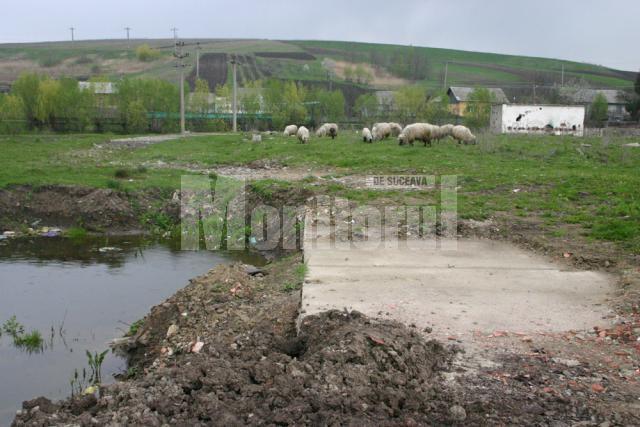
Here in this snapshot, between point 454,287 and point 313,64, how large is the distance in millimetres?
95233

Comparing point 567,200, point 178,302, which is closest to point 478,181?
point 567,200

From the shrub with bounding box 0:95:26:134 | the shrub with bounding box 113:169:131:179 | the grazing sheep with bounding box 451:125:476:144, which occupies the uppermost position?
the shrub with bounding box 0:95:26:134

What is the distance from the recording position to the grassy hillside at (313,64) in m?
92.1

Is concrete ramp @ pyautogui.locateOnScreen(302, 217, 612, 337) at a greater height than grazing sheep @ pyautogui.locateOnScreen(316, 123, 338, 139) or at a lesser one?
lesser

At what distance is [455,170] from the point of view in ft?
58.3

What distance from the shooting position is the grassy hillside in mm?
92125

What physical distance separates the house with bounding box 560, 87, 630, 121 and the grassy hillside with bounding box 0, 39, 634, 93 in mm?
13200

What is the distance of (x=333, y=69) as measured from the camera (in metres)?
98.4

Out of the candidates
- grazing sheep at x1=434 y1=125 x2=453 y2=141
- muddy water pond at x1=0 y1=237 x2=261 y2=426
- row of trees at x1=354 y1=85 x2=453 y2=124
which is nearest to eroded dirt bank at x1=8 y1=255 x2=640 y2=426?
muddy water pond at x1=0 y1=237 x2=261 y2=426

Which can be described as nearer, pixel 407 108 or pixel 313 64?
pixel 407 108

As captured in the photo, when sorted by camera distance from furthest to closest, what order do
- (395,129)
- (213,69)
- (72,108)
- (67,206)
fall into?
(213,69)
(72,108)
(395,129)
(67,206)

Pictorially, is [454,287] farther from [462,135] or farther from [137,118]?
[137,118]

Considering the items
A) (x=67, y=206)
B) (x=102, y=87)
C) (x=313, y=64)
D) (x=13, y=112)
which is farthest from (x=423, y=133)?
(x=313, y=64)

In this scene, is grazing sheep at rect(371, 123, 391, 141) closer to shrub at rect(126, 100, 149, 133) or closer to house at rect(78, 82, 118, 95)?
shrub at rect(126, 100, 149, 133)
